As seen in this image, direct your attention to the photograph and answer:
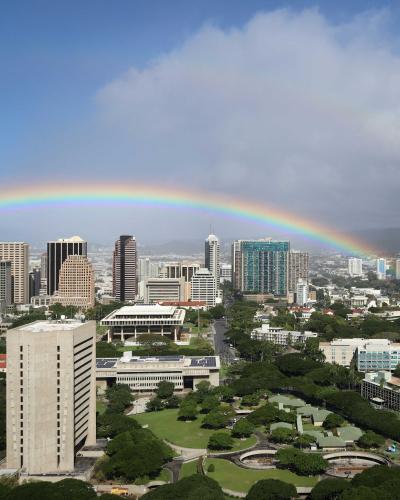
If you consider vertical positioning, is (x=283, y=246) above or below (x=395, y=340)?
above

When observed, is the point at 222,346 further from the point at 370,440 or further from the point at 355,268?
the point at 355,268

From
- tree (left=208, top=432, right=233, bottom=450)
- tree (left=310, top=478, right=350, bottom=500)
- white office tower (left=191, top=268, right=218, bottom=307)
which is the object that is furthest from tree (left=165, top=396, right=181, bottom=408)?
white office tower (left=191, top=268, right=218, bottom=307)

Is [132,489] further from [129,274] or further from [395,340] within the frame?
[129,274]

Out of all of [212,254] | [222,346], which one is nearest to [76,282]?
[212,254]

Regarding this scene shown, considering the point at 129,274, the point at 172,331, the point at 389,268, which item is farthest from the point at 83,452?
the point at 389,268

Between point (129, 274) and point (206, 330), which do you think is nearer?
point (206, 330)

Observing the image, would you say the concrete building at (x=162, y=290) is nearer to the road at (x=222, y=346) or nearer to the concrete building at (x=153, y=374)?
the road at (x=222, y=346)

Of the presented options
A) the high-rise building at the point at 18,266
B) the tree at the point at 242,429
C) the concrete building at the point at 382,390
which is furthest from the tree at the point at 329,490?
the high-rise building at the point at 18,266
